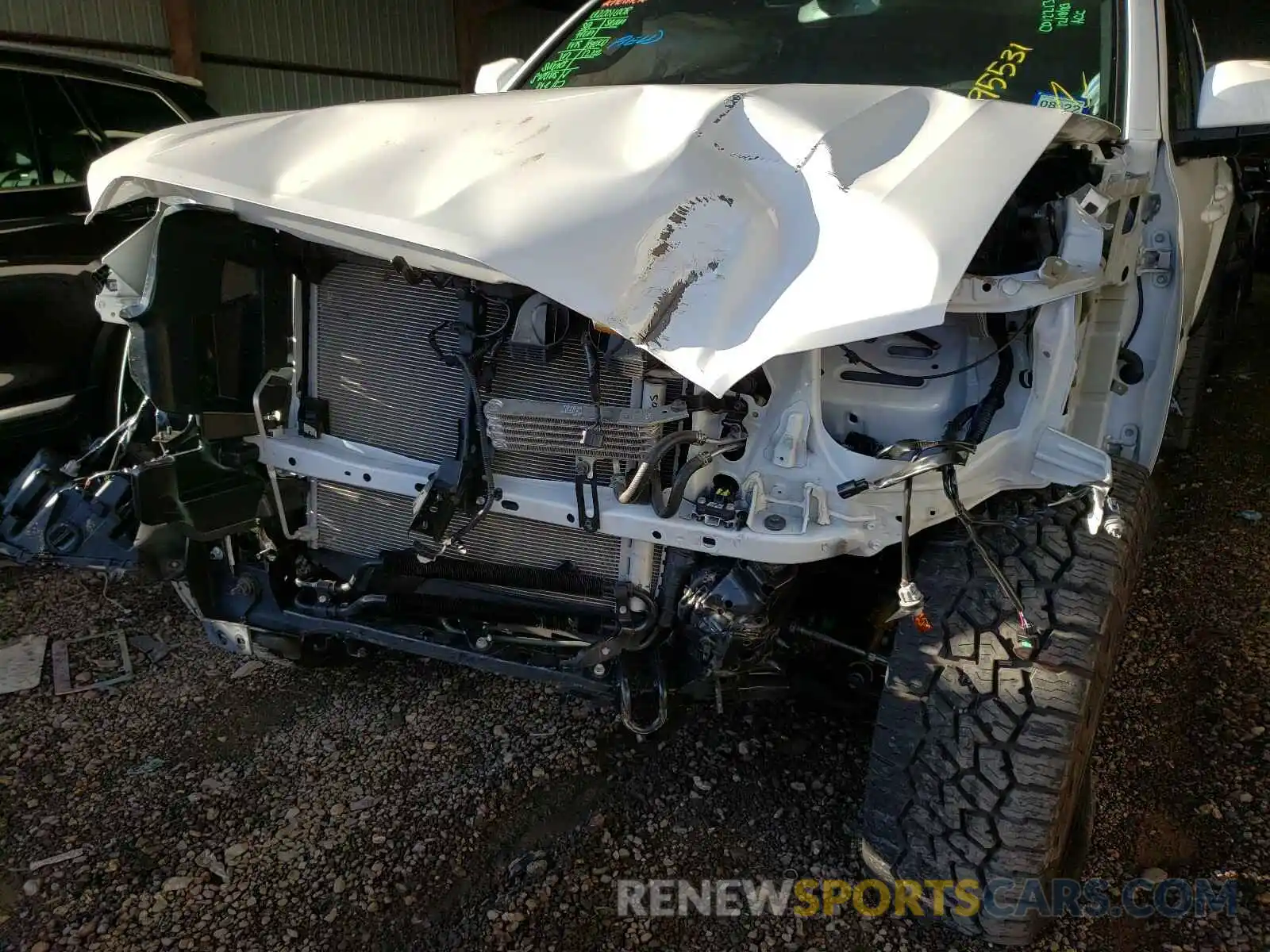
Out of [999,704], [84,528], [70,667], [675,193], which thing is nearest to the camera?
[675,193]

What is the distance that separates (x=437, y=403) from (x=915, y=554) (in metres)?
1.12

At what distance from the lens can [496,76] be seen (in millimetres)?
3307

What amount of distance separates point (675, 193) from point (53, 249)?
2837 mm

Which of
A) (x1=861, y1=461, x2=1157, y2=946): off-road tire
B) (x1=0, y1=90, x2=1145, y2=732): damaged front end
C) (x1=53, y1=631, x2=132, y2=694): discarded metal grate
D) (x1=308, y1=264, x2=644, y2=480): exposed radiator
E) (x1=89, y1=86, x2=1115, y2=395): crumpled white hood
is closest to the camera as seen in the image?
(x1=89, y1=86, x2=1115, y2=395): crumpled white hood

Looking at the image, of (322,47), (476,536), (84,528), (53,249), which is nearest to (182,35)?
(322,47)

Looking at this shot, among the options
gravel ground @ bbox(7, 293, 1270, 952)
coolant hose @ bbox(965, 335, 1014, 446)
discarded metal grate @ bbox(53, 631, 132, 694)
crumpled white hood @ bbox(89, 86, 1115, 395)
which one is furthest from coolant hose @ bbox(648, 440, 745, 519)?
discarded metal grate @ bbox(53, 631, 132, 694)

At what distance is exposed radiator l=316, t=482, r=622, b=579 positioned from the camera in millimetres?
2090

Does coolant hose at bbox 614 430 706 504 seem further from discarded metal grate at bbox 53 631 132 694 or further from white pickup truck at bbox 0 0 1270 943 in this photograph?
discarded metal grate at bbox 53 631 132 694

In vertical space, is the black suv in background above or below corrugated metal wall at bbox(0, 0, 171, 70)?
below

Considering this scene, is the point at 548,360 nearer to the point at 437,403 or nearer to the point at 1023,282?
the point at 437,403

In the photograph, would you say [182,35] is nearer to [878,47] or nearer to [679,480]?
[878,47]

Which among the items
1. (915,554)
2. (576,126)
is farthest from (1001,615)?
(576,126)

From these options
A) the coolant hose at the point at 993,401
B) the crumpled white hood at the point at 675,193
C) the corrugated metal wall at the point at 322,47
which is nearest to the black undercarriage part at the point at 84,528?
the crumpled white hood at the point at 675,193

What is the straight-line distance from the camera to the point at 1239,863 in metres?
2.09
